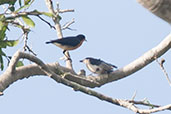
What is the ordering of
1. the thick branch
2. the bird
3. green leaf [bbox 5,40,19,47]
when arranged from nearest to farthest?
the thick branch < green leaf [bbox 5,40,19,47] < the bird

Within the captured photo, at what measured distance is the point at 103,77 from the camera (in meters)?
4.01

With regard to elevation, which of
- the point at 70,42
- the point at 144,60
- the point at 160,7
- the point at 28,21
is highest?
the point at 160,7

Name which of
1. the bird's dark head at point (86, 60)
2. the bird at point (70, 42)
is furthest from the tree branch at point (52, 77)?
the bird at point (70, 42)

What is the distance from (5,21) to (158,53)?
1.29m

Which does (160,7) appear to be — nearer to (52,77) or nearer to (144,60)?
(52,77)

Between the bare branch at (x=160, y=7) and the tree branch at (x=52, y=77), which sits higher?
the bare branch at (x=160, y=7)

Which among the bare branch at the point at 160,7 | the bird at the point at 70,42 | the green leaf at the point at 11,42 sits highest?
the bare branch at the point at 160,7

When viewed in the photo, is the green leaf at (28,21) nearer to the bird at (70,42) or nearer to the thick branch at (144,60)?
the thick branch at (144,60)

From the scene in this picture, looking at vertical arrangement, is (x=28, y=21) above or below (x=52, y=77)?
above

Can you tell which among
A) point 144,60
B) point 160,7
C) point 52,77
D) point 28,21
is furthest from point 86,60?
point 160,7

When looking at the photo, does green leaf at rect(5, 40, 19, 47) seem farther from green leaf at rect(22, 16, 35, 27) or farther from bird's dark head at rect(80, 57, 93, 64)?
bird's dark head at rect(80, 57, 93, 64)

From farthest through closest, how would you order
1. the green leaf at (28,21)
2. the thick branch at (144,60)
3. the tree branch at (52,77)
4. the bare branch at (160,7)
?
1. the thick branch at (144,60)
2. the green leaf at (28,21)
3. the tree branch at (52,77)
4. the bare branch at (160,7)

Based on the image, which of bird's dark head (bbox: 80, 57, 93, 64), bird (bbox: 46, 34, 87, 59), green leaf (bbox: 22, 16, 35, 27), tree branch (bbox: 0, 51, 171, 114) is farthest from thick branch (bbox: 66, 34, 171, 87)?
bird (bbox: 46, 34, 87, 59)

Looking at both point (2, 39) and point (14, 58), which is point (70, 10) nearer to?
point (2, 39)
